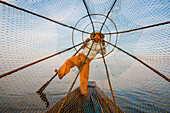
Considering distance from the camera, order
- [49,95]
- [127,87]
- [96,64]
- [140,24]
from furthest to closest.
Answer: [127,87]
[96,64]
[49,95]
[140,24]

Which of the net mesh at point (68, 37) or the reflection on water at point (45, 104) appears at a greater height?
the net mesh at point (68, 37)

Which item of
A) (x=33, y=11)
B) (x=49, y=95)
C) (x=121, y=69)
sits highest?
(x=33, y=11)

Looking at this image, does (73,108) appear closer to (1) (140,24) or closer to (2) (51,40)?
(2) (51,40)

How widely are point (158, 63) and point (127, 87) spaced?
1.46m

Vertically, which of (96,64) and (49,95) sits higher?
(96,64)

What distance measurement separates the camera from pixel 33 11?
4.00 feet

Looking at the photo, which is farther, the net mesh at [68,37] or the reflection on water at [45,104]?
the reflection on water at [45,104]

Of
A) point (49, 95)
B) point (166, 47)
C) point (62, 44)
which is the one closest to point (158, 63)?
point (166, 47)

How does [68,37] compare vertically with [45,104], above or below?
above

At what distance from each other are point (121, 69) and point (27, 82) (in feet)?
6.04

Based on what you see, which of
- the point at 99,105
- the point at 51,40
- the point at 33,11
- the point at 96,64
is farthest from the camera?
the point at 96,64

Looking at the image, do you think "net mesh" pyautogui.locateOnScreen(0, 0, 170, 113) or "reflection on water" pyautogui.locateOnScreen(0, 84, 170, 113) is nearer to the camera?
"net mesh" pyautogui.locateOnScreen(0, 0, 170, 113)

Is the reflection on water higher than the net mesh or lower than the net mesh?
lower

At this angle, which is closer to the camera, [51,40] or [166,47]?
[166,47]
